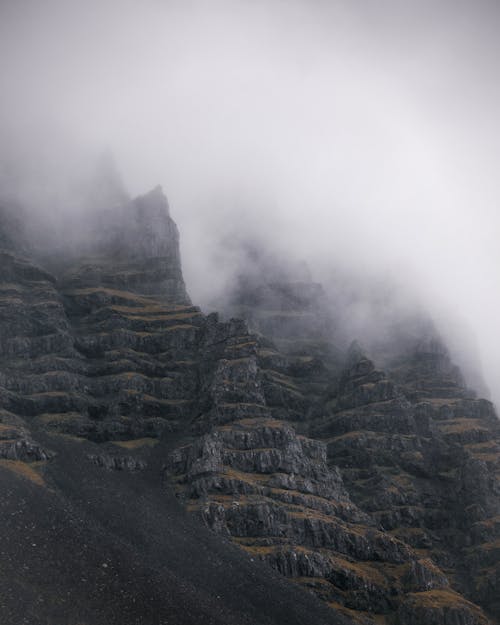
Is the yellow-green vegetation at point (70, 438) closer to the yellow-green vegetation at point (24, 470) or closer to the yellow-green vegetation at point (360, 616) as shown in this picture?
the yellow-green vegetation at point (24, 470)

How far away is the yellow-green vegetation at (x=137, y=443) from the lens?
7215 inches

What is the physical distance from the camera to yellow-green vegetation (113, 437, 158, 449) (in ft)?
601

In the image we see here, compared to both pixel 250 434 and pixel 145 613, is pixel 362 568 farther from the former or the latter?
pixel 145 613

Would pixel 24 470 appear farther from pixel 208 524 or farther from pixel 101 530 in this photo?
pixel 208 524

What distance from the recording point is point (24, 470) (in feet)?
480

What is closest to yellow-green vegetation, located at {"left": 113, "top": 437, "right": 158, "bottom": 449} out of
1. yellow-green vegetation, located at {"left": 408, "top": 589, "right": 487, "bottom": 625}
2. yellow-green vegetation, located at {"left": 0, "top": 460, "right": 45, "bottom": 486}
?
yellow-green vegetation, located at {"left": 0, "top": 460, "right": 45, "bottom": 486}

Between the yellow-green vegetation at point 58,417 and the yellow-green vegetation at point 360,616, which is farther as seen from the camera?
the yellow-green vegetation at point 58,417

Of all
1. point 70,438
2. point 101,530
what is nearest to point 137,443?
point 70,438

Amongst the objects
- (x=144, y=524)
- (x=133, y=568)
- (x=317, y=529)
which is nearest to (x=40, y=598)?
(x=133, y=568)

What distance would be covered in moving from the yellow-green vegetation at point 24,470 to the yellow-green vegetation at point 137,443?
33.0 metres

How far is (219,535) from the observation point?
148 m

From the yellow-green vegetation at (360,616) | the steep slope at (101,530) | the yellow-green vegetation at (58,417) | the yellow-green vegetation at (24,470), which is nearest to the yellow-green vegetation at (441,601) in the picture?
the yellow-green vegetation at (360,616)

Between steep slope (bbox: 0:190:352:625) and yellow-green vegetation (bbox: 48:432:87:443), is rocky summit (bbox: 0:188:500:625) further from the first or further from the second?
yellow-green vegetation (bbox: 48:432:87:443)

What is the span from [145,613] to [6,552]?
76.6 ft
